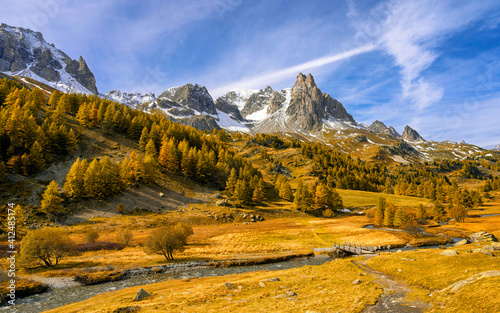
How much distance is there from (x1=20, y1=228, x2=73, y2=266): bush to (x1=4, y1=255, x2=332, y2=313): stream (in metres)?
10.8

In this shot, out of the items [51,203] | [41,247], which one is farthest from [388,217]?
[51,203]

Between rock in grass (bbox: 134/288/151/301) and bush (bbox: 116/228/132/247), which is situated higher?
rock in grass (bbox: 134/288/151/301)

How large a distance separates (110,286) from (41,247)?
15.8 meters

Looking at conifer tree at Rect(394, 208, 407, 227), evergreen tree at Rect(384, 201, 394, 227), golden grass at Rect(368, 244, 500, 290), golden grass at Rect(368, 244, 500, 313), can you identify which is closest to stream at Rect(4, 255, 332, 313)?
golden grass at Rect(368, 244, 500, 313)

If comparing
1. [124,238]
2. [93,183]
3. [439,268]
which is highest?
[93,183]

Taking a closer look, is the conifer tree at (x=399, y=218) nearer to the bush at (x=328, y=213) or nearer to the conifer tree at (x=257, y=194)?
the bush at (x=328, y=213)

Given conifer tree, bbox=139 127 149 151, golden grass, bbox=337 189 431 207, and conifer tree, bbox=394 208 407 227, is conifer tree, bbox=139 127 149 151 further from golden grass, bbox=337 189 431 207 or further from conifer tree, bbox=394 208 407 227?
conifer tree, bbox=394 208 407 227

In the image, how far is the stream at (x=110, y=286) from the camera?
2652cm

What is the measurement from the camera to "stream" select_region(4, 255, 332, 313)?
26.5 m

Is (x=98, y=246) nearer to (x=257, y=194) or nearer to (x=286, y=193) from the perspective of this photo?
(x=257, y=194)

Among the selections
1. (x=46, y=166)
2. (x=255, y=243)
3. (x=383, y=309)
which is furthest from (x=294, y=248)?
(x=46, y=166)

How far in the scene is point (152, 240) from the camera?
44.2 meters

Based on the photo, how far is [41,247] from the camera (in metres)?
38.2

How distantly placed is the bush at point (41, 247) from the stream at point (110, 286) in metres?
10.8
